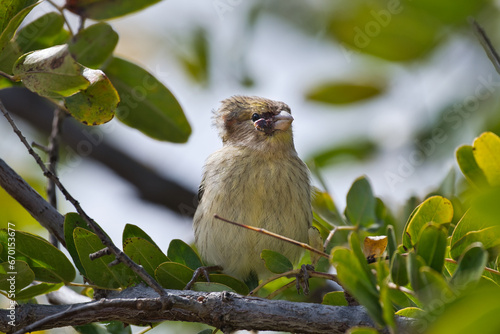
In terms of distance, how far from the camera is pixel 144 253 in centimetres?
303

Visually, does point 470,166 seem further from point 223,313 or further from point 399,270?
point 223,313

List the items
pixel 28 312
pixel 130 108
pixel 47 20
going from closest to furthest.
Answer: pixel 28 312 < pixel 47 20 < pixel 130 108

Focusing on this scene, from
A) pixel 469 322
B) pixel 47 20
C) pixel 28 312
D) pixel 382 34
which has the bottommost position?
pixel 28 312

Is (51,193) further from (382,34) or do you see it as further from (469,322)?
(469,322)

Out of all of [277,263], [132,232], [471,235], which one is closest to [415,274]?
[471,235]

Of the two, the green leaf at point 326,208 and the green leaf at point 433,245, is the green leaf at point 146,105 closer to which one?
the green leaf at point 326,208

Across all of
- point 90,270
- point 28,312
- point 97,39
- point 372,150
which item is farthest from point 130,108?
point 372,150

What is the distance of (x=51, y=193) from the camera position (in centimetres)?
367

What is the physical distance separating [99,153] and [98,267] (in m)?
3.28

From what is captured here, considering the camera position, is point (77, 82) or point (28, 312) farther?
point (28, 312)

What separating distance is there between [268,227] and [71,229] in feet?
4.47

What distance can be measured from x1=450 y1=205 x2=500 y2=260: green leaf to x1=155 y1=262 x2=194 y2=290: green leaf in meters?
1.32

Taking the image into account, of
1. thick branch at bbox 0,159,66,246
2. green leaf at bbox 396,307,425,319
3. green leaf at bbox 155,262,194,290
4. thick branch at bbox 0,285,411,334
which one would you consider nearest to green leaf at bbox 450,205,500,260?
green leaf at bbox 396,307,425,319

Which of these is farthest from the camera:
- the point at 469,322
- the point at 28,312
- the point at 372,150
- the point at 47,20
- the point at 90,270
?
the point at 372,150
